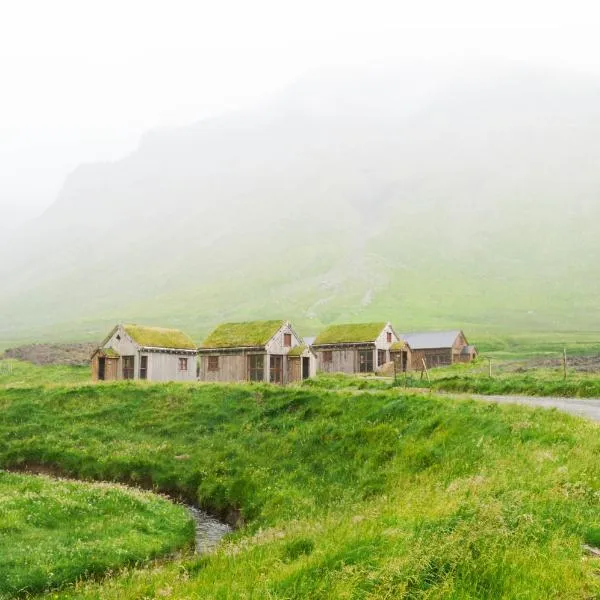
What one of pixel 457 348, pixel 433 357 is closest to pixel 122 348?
pixel 433 357

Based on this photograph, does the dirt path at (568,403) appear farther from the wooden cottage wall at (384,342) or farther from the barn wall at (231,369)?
the wooden cottage wall at (384,342)

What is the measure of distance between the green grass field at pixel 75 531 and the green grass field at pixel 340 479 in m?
1.52

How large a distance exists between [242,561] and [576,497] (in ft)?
26.0

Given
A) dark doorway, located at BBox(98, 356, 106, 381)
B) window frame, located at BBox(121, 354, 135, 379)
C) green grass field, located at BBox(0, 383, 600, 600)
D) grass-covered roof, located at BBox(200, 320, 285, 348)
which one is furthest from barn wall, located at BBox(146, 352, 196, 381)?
green grass field, located at BBox(0, 383, 600, 600)

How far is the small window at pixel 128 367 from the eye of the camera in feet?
225

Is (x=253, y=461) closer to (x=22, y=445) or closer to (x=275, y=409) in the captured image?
(x=275, y=409)

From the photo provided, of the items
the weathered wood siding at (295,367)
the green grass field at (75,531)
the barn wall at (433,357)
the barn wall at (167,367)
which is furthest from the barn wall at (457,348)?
the green grass field at (75,531)

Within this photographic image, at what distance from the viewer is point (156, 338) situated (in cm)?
7088

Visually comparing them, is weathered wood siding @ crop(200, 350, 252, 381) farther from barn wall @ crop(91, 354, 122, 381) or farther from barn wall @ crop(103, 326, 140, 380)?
barn wall @ crop(91, 354, 122, 381)

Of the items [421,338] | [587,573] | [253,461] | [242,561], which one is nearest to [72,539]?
[242,561]

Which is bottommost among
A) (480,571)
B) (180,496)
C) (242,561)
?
(180,496)

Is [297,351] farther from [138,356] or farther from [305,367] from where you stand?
[138,356]

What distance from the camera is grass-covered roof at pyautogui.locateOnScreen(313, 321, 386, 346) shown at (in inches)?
3369

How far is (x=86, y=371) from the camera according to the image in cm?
8538
